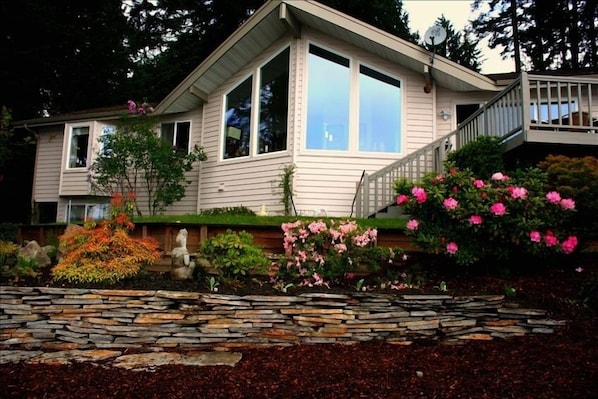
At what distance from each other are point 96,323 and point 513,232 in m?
4.17

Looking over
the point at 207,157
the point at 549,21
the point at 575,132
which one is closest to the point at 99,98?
the point at 207,157

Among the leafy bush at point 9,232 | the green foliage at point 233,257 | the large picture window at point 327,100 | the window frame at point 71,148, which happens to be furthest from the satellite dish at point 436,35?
the window frame at point 71,148

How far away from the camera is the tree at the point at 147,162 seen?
31.0 ft

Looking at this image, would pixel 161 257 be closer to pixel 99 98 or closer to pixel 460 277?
pixel 460 277

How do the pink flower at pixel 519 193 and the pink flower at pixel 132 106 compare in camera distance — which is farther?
the pink flower at pixel 132 106

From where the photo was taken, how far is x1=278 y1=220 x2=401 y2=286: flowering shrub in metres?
4.47

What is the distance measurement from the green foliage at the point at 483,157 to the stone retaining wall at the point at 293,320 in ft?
8.38

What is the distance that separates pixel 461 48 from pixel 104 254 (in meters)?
21.4

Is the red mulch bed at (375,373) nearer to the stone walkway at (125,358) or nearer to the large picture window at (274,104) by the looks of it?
the stone walkway at (125,358)

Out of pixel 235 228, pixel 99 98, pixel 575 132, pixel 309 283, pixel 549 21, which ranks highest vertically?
pixel 549 21

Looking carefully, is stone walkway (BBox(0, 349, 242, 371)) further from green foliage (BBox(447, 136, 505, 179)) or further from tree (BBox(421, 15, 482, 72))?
tree (BBox(421, 15, 482, 72))

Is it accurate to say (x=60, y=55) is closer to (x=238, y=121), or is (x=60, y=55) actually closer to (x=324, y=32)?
(x=238, y=121)

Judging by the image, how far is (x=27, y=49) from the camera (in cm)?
1598

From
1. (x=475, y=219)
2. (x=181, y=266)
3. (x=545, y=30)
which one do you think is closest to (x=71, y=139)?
(x=181, y=266)
